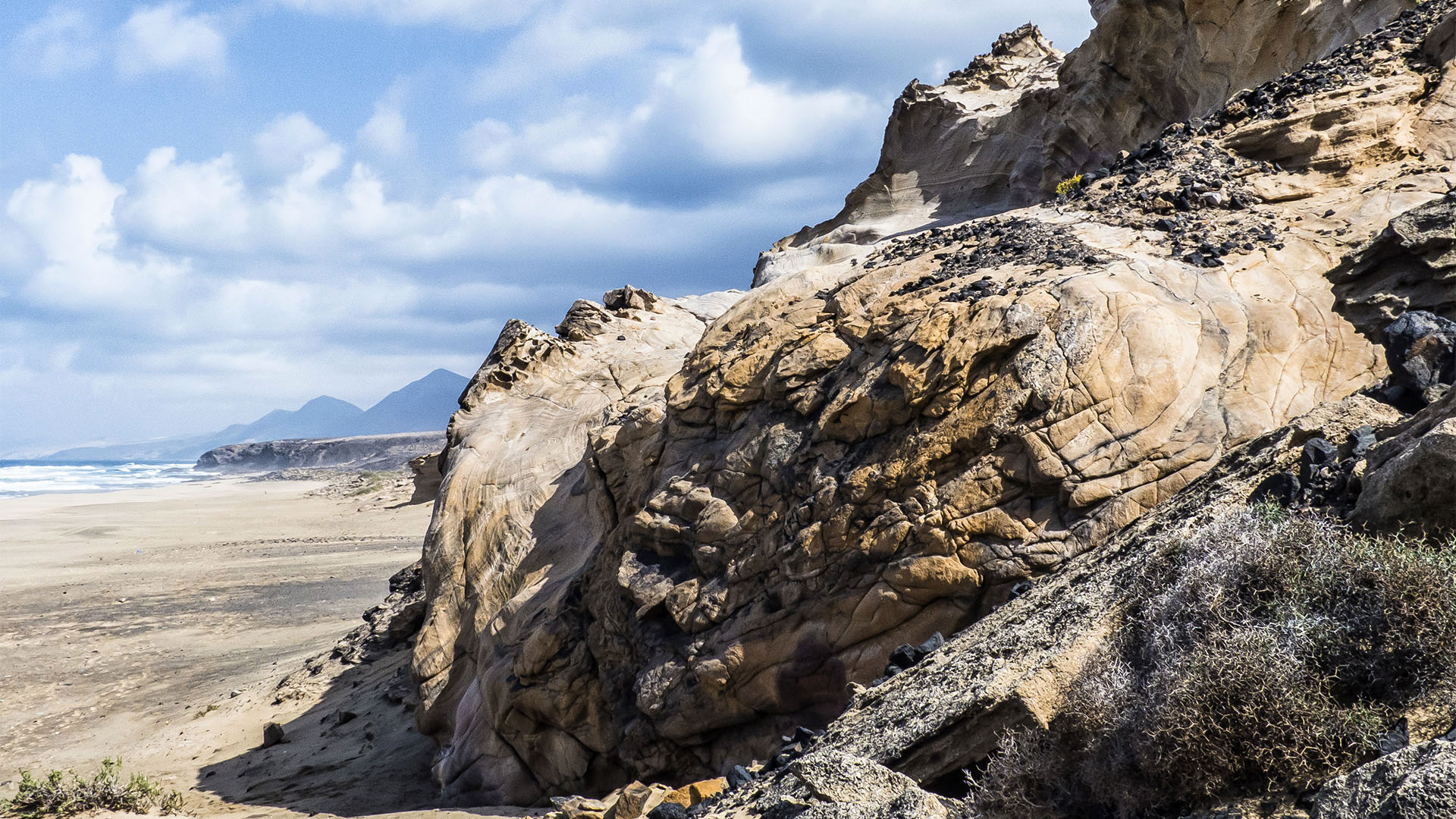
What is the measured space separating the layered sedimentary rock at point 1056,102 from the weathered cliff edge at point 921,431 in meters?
5.11

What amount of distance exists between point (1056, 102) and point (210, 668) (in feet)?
Answer: 63.8

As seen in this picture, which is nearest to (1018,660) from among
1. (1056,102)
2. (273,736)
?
(273,736)

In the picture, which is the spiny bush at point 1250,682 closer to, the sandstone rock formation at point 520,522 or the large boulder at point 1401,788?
the large boulder at point 1401,788

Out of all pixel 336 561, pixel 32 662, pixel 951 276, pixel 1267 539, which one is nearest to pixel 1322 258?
pixel 951 276

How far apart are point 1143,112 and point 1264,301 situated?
13.7 metres

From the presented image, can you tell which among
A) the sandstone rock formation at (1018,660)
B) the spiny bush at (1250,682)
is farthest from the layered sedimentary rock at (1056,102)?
the spiny bush at (1250,682)

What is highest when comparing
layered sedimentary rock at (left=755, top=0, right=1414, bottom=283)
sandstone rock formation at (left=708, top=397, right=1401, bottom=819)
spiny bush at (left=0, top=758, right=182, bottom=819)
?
layered sedimentary rock at (left=755, top=0, right=1414, bottom=283)

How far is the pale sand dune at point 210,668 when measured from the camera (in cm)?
1058

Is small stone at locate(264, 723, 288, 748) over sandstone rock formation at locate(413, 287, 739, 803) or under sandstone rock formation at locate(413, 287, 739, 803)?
under

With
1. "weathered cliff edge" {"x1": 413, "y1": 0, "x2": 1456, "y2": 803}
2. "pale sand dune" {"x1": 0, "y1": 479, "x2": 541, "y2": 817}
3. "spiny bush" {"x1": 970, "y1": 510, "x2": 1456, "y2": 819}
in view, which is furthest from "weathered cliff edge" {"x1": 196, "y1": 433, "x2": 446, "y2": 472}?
"spiny bush" {"x1": 970, "y1": 510, "x2": 1456, "y2": 819}

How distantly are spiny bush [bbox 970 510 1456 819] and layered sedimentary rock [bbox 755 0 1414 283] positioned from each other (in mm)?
12586

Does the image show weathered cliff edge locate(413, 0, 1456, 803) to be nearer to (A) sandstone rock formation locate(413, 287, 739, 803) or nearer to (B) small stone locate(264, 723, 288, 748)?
(A) sandstone rock formation locate(413, 287, 739, 803)

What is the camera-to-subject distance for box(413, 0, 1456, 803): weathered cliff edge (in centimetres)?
672

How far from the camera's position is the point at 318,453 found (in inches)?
4441
